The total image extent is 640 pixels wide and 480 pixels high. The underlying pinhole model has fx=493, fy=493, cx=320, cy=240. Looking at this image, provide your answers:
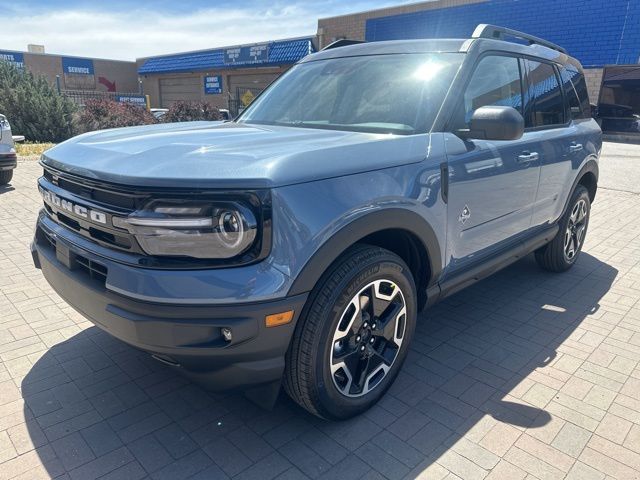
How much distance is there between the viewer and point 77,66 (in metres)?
42.7

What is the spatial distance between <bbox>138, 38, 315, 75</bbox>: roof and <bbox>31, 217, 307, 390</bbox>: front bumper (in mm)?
25004

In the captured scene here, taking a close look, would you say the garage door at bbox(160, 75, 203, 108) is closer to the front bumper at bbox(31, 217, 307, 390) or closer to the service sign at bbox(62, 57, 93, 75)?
A: the service sign at bbox(62, 57, 93, 75)

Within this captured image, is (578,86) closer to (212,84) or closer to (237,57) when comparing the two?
(237,57)

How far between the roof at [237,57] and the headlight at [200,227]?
82.1ft

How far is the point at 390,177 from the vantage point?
2.45 meters

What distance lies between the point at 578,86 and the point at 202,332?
4460 millimetres

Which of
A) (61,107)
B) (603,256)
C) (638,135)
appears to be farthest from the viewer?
(638,135)

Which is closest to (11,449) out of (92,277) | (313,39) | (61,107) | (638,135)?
(92,277)

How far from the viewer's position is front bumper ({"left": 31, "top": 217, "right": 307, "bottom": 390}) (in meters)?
1.95

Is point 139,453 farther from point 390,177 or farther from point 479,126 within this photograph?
point 479,126

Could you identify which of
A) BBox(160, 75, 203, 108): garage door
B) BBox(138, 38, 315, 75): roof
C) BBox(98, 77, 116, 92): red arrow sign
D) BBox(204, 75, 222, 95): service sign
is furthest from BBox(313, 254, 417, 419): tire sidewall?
BBox(98, 77, 116, 92): red arrow sign

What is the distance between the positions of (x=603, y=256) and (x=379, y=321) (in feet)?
13.4

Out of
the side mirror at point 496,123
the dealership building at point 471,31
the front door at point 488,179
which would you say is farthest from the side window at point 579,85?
the dealership building at point 471,31

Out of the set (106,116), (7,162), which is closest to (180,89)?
(106,116)
